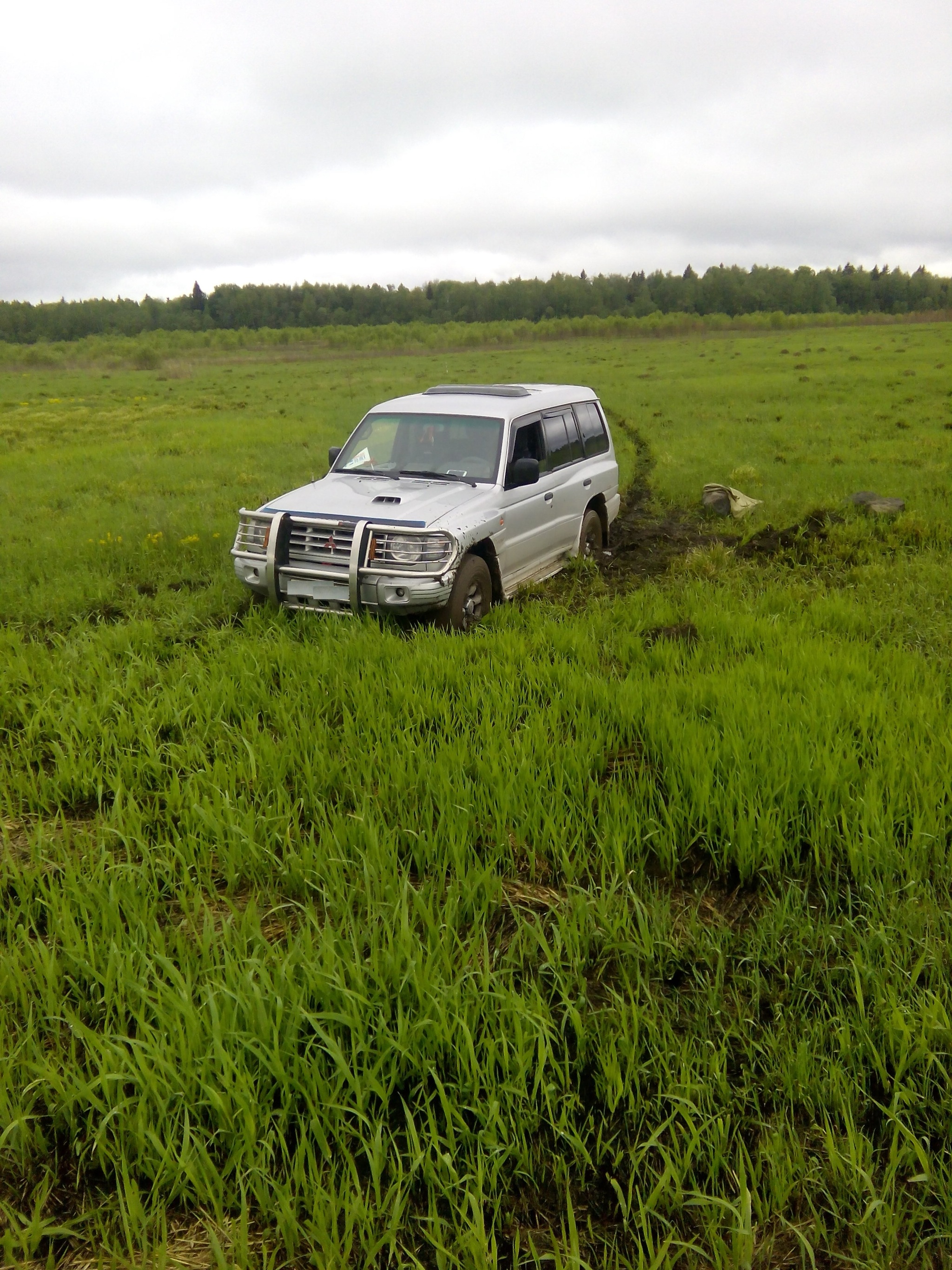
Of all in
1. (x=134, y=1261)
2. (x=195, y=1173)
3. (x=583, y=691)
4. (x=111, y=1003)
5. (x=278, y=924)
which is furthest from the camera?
(x=583, y=691)

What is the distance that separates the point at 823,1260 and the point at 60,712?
15.0 feet

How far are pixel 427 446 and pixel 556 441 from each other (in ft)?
4.83

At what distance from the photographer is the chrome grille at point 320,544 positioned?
20.0 ft

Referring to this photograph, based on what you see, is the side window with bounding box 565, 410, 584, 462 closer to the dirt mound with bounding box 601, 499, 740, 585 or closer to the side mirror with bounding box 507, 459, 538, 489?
the dirt mound with bounding box 601, 499, 740, 585

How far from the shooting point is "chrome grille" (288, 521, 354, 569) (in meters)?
6.09

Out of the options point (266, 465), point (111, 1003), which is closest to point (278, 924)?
point (111, 1003)

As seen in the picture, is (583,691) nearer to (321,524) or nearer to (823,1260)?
(321,524)

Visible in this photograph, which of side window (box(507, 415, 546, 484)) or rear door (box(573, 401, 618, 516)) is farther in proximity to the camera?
rear door (box(573, 401, 618, 516))

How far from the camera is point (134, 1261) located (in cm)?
189

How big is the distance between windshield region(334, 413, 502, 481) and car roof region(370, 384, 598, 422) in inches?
3.9

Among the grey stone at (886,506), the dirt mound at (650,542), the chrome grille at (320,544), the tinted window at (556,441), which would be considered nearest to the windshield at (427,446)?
the tinted window at (556,441)

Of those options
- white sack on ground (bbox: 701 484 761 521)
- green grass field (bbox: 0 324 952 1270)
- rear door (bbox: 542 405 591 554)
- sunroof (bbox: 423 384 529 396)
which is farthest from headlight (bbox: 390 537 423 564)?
white sack on ground (bbox: 701 484 761 521)

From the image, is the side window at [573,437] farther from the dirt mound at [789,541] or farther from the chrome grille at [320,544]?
the chrome grille at [320,544]

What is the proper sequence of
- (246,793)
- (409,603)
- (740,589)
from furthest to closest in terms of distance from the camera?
(740,589) < (409,603) < (246,793)
